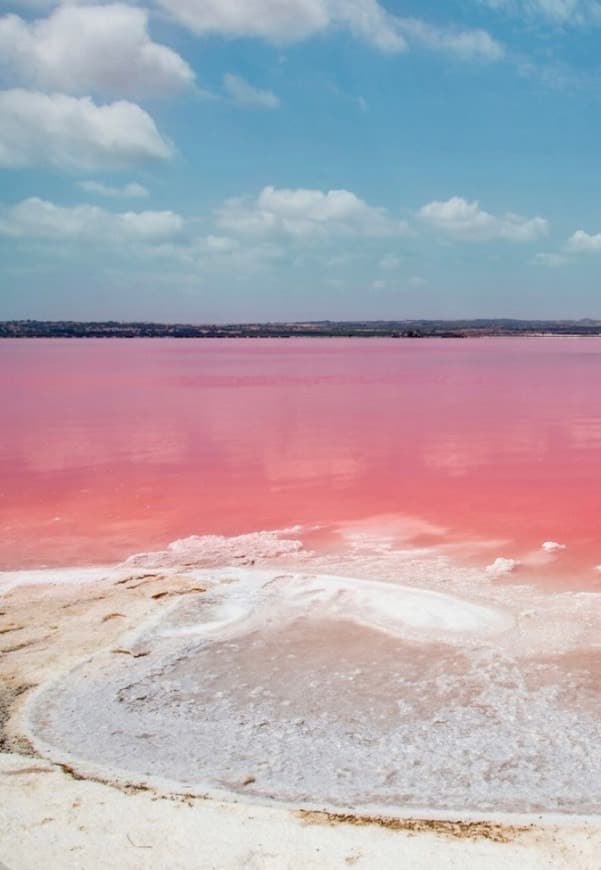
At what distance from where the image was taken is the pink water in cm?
837

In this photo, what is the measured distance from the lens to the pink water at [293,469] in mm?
8367

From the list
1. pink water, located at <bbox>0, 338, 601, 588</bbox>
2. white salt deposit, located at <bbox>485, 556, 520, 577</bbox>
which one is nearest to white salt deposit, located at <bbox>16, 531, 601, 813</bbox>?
white salt deposit, located at <bbox>485, 556, 520, 577</bbox>

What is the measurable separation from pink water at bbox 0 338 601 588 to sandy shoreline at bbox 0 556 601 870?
12.0ft

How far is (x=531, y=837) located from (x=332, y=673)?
1824 mm

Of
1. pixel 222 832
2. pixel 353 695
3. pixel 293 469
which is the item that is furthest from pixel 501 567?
pixel 293 469

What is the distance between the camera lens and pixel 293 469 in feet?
39.0

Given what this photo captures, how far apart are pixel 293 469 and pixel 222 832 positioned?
28.5ft

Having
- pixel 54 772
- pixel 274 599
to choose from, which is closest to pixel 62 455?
pixel 274 599

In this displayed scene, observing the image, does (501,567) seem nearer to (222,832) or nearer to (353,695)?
(353,695)

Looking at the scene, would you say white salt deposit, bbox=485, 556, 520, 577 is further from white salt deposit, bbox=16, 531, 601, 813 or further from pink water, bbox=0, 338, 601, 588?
pink water, bbox=0, 338, 601, 588

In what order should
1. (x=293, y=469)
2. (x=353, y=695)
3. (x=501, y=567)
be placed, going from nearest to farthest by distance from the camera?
(x=353, y=695) < (x=501, y=567) < (x=293, y=469)

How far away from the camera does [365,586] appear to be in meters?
6.41

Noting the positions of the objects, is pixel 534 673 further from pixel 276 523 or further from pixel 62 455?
pixel 62 455

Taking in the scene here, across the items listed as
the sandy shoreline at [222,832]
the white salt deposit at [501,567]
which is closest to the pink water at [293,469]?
the white salt deposit at [501,567]
